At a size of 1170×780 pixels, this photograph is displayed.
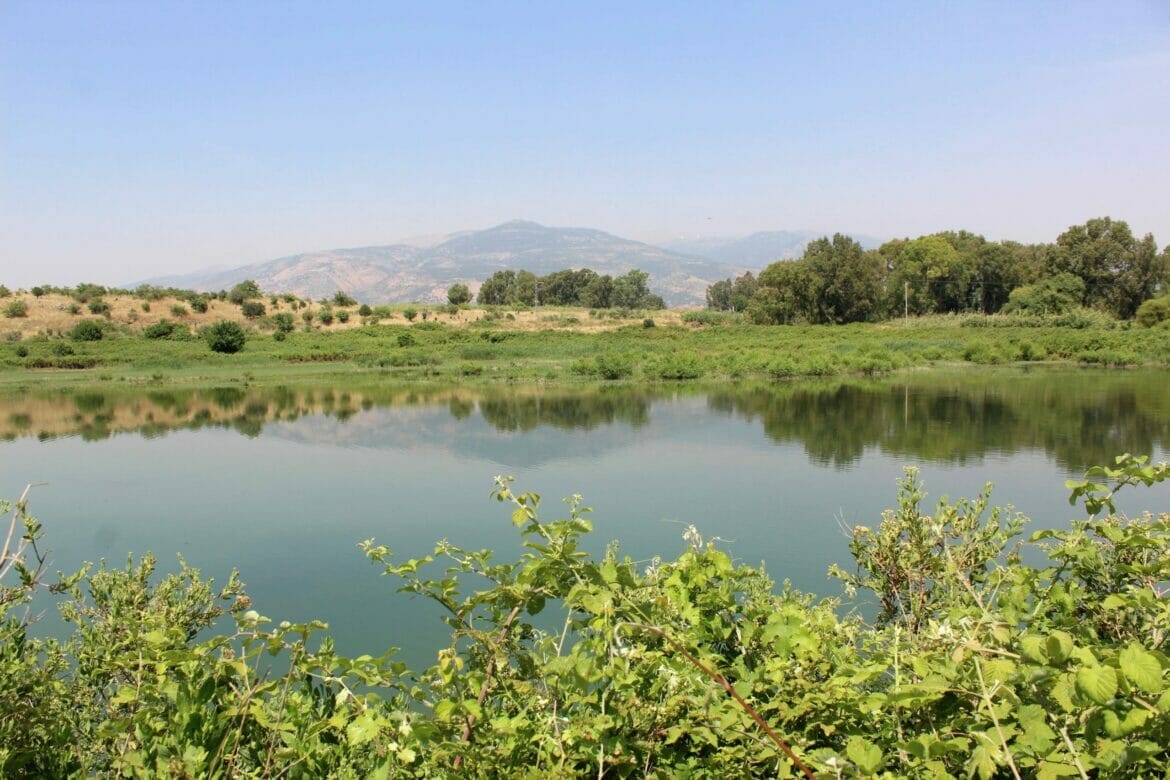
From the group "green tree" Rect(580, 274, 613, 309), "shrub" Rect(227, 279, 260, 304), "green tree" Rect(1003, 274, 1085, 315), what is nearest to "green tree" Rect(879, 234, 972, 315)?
"green tree" Rect(1003, 274, 1085, 315)

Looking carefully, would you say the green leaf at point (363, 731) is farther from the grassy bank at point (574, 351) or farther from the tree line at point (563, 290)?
the tree line at point (563, 290)

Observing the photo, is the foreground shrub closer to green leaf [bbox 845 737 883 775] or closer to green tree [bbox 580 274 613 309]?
green leaf [bbox 845 737 883 775]

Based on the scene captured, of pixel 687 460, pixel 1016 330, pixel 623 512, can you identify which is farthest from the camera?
pixel 1016 330

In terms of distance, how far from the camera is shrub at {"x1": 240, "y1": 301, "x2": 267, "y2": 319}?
5691 centimetres

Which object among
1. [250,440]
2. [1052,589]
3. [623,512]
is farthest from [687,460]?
[1052,589]

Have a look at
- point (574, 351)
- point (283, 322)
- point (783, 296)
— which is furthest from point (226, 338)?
point (783, 296)

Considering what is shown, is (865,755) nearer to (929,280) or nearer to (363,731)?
(363,731)

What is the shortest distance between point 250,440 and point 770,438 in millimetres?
13401

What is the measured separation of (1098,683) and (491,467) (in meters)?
15.3

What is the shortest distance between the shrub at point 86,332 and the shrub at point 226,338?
Answer: 24.0ft

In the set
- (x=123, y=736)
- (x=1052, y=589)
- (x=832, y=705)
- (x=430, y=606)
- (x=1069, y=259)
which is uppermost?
(x=1069, y=259)

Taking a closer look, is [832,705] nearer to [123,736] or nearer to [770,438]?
[123,736]

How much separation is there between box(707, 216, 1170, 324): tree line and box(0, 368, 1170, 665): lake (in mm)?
27684

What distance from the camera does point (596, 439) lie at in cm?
1966
